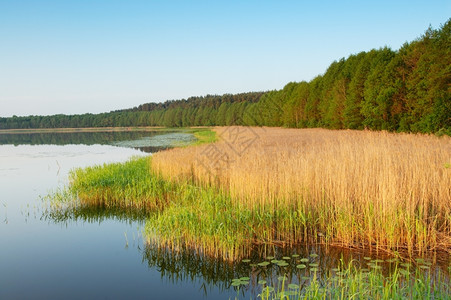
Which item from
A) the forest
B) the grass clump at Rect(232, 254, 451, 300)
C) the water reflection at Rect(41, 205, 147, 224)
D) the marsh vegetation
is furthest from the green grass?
the grass clump at Rect(232, 254, 451, 300)

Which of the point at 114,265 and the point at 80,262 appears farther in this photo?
the point at 80,262

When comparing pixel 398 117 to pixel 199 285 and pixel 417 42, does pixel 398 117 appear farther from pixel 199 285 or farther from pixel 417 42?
pixel 199 285

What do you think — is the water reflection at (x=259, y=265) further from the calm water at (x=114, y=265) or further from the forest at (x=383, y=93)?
the forest at (x=383, y=93)

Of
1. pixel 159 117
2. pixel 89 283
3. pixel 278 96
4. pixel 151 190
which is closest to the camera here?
pixel 89 283

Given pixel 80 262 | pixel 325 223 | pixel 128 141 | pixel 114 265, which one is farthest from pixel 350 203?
pixel 128 141

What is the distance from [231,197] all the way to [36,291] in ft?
14.4

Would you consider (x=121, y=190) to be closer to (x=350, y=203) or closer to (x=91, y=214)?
(x=91, y=214)

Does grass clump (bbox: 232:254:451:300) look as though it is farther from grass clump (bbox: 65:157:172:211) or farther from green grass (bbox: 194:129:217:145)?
green grass (bbox: 194:129:217:145)

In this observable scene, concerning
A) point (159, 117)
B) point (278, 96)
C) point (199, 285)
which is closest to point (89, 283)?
point (199, 285)

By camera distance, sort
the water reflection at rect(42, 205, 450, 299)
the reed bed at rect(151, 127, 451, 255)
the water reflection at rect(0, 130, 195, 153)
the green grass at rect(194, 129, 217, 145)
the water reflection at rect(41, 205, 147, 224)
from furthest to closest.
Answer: the water reflection at rect(0, 130, 195, 153), the green grass at rect(194, 129, 217, 145), the water reflection at rect(41, 205, 147, 224), the reed bed at rect(151, 127, 451, 255), the water reflection at rect(42, 205, 450, 299)

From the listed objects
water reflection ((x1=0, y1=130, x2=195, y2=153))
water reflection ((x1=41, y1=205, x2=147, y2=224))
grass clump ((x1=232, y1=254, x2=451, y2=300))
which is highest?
water reflection ((x1=0, y1=130, x2=195, y2=153))

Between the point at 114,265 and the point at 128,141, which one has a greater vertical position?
A: the point at 128,141

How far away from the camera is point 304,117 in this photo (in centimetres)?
4650

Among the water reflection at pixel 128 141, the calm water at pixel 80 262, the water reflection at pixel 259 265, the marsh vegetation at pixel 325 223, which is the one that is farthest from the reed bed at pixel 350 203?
the water reflection at pixel 128 141
